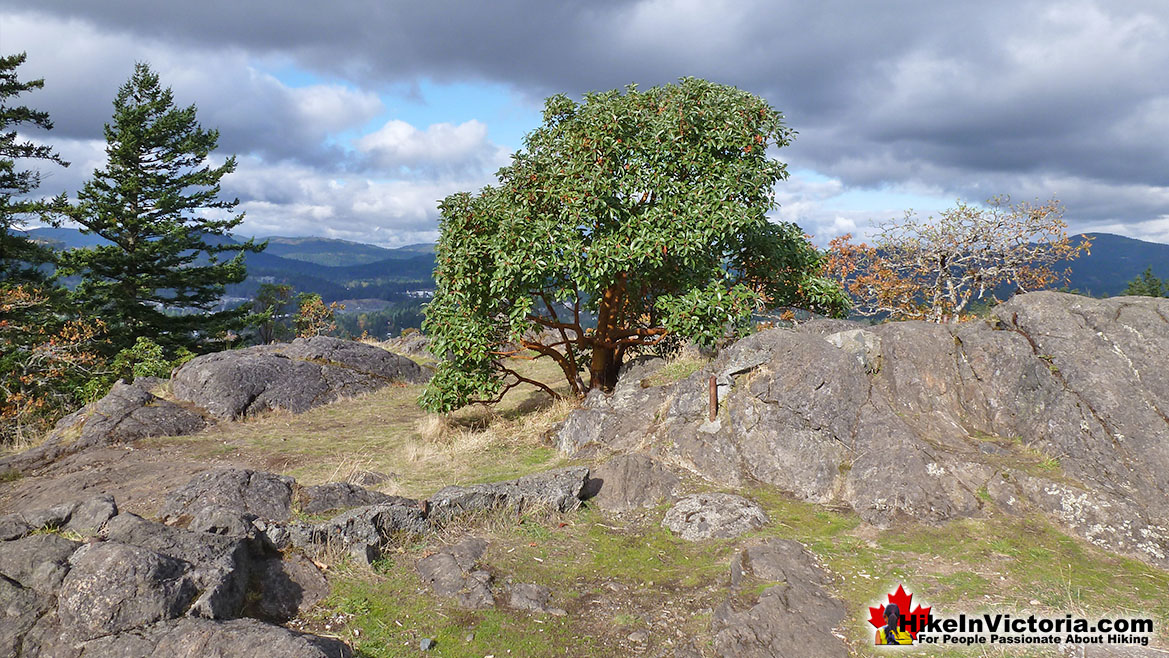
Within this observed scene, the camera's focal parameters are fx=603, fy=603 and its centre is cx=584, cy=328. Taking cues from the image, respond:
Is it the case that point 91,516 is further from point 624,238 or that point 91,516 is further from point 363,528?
point 624,238

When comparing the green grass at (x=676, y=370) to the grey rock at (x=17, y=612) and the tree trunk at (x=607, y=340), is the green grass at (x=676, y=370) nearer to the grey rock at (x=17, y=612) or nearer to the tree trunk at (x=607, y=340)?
the tree trunk at (x=607, y=340)

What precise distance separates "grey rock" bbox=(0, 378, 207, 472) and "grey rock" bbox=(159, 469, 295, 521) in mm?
7139

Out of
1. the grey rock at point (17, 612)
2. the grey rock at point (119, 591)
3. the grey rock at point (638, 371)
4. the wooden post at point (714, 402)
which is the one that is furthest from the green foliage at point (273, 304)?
the grey rock at point (119, 591)

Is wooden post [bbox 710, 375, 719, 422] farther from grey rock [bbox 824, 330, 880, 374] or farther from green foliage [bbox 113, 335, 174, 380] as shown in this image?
green foliage [bbox 113, 335, 174, 380]

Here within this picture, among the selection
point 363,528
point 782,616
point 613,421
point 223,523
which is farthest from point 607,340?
point 223,523

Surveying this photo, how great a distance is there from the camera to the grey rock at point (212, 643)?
5.89m

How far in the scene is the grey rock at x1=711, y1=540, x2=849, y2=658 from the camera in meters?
6.82

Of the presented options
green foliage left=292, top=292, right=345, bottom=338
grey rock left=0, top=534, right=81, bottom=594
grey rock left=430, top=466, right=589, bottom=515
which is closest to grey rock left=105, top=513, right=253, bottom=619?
grey rock left=0, top=534, right=81, bottom=594

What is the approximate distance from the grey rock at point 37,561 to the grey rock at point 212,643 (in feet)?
3.57

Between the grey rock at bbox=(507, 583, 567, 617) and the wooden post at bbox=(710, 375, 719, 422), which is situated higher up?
the wooden post at bbox=(710, 375, 719, 422)

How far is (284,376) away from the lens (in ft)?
66.1

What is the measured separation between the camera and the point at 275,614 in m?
7.50

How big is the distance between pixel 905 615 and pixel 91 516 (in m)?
11.0

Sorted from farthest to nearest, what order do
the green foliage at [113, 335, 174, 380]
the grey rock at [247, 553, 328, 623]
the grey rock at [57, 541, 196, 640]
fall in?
the green foliage at [113, 335, 174, 380] → the grey rock at [247, 553, 328, 623] → the grey rock at [57, 541, 196, 640]
